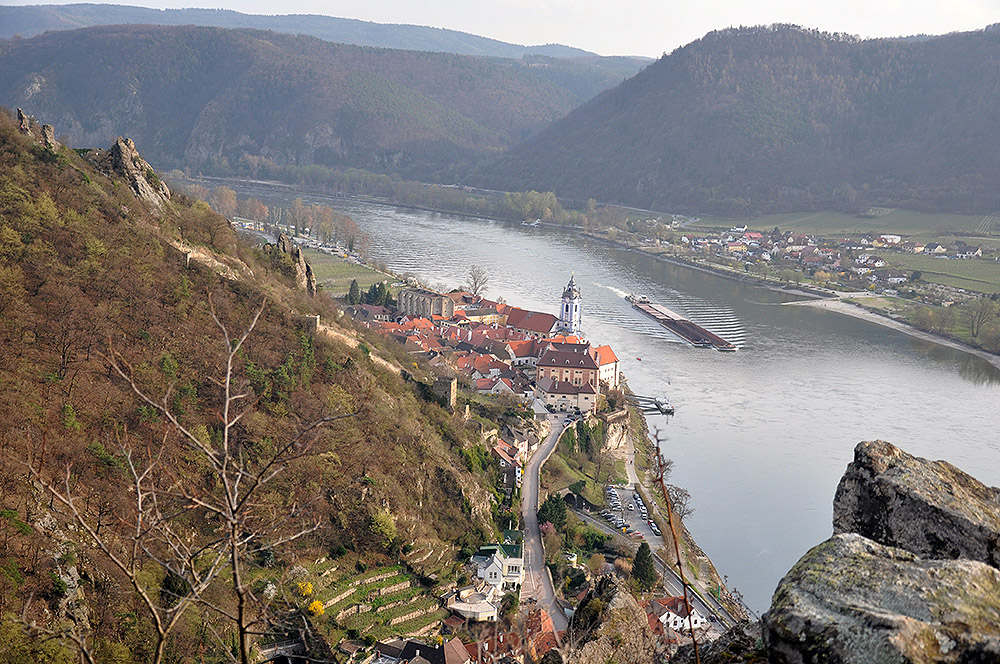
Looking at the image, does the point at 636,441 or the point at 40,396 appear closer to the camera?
the point at 40,396

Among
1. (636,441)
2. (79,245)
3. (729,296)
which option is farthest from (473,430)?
(729,296)

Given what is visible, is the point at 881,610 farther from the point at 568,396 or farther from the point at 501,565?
the point at 568,396

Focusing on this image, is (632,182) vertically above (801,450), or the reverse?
(632,182)

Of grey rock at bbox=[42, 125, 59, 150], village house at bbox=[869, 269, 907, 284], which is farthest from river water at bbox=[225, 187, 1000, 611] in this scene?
grey rock at bbox=[42, 125, 59, 150]

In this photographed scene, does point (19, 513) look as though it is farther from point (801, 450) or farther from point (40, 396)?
point (801, 450)

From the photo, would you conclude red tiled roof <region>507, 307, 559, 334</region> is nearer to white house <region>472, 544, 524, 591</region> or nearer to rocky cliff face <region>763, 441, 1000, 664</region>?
white house <region>472, 544, 524, 591</region>

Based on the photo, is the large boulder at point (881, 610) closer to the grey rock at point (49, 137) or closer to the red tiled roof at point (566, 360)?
the grey rock at point (49, 137)
